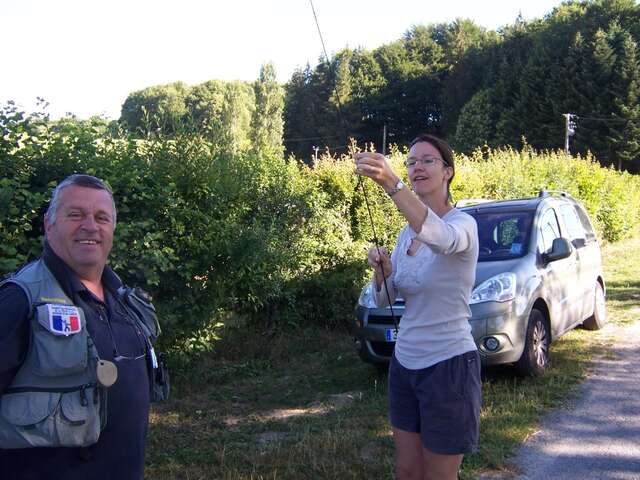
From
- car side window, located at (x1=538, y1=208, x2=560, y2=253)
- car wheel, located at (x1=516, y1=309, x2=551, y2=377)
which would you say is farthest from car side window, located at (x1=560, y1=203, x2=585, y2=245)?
car wheel, located at (x1=516, y1=309, x2=551, y2=377)

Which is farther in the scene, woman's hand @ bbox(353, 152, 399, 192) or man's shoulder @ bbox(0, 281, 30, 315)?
woman's hand @ bbox(353, 152, 399, 192)

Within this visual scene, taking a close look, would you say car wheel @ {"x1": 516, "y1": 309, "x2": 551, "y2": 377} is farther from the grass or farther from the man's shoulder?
the man's shoulder

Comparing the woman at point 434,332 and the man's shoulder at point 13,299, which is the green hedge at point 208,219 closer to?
the man's shoulder at point 13,299

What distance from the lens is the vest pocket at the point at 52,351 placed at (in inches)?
72.5

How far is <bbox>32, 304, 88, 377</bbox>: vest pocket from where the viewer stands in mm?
1842

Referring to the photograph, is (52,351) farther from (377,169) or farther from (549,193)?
(549,193)

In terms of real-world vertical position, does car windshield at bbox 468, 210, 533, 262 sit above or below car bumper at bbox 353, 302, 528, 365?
above

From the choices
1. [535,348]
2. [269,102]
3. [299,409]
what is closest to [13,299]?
[299,409]

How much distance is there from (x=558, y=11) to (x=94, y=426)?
68.1 m

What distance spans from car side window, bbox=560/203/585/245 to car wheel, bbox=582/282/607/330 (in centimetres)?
90

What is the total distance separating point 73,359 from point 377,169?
126 cm

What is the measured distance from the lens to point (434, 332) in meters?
2.73

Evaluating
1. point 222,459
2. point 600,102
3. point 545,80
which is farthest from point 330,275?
point 545,80

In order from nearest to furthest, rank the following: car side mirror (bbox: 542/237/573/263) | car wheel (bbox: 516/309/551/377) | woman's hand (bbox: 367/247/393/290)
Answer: woman's hand (bbox: 367/247/393/290) < car wheel (bbox: 516/309/551/377) < car side mirror (bbox: 542/237/573/263)
